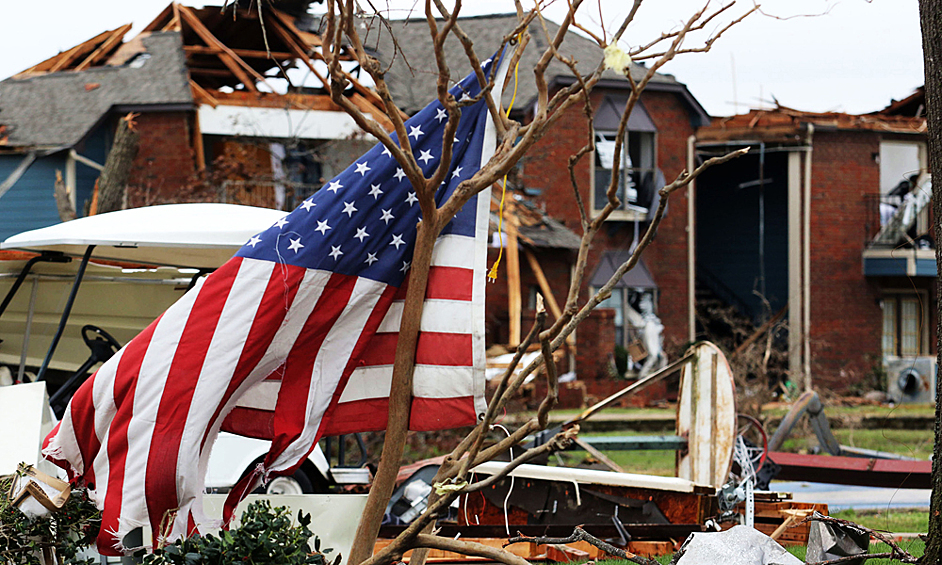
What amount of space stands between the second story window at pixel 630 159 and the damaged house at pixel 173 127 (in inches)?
265

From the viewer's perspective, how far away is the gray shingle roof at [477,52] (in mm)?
22422

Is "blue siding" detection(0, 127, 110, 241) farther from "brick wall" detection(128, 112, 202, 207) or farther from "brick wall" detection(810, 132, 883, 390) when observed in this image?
"brick wall" detection(810, 132, 883, 390)

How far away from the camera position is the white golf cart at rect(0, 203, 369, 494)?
21.8ft

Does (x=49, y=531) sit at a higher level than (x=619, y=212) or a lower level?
lower

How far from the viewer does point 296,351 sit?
4547 millimetres

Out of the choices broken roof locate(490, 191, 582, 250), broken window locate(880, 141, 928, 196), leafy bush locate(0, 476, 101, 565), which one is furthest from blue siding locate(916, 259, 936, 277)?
leafy bush locate(0, 476, 101, 565)

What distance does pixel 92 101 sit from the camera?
20891 millimetres

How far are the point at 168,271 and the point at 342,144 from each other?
11.7m

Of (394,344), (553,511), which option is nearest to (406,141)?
(394,344)

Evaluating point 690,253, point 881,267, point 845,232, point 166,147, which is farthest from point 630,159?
point 166,147

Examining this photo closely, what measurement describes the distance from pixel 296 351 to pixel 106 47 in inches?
844

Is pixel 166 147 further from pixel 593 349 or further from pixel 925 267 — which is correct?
pixel 925 267

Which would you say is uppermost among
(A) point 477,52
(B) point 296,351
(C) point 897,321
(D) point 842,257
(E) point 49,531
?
(A) point 477,52

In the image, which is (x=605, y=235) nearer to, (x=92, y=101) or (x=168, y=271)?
(x=92, y=101)
